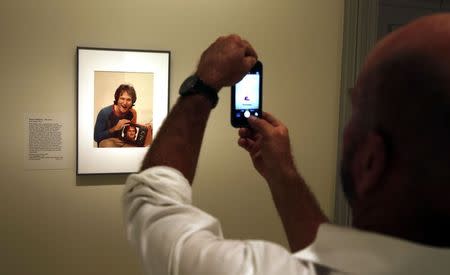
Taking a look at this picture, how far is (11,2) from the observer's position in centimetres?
152

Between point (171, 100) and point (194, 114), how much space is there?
39.0 inches

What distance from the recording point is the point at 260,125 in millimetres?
1045

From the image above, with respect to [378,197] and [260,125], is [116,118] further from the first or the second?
[378,197]

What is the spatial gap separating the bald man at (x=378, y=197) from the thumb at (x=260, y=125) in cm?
41

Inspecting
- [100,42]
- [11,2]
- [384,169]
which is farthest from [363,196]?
[11,2]

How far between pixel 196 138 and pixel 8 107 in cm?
110

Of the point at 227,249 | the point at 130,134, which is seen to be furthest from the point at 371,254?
the point at 130,134

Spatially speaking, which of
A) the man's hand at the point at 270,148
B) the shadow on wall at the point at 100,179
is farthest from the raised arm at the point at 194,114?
the shadow on wall at the point at 100,179

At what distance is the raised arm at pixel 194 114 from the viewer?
70 centimetres

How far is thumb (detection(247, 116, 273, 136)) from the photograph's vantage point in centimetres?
103

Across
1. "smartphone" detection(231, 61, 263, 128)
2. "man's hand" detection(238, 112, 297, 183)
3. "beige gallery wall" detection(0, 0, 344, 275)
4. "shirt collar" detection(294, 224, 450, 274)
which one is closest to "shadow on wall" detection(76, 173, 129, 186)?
"beige gallery wall" detection(0, 0, 344, 275)

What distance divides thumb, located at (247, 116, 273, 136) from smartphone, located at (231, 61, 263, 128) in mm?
103

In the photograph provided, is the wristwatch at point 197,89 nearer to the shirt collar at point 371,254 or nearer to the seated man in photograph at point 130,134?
the shirt collar at point 371,254

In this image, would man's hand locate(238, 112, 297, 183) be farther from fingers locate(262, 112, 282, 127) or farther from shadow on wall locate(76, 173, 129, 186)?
shadow on wall locate(76, 173, 129, 186)
